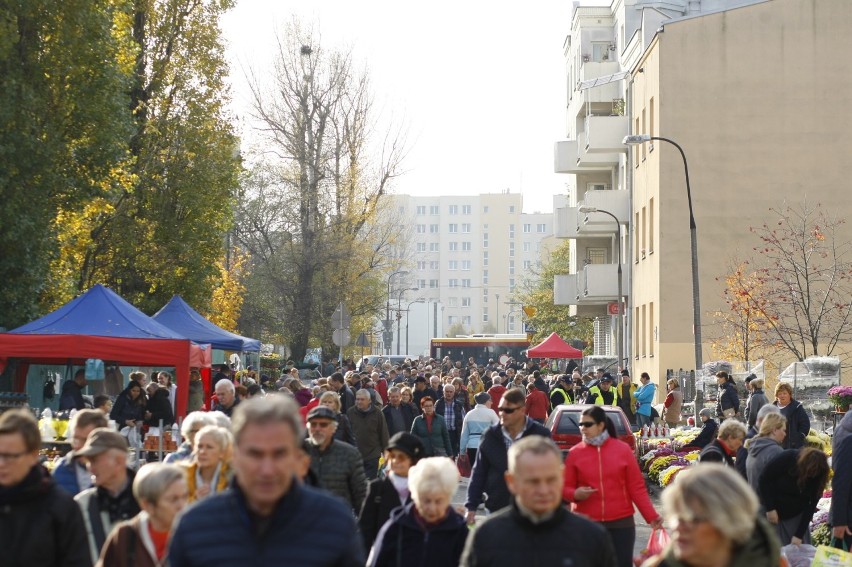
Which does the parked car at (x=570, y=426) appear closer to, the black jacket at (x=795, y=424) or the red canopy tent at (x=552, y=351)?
the black jacket at (x=795, y=424)

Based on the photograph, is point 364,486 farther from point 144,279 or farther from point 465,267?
point 465,267

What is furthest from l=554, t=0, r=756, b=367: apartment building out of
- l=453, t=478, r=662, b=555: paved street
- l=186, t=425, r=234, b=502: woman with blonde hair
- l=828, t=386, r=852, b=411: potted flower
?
l=186, t=425, r=234, b=502: woman with blonde hair

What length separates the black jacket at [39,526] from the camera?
577cm

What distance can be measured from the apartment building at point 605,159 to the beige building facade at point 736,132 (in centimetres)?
95

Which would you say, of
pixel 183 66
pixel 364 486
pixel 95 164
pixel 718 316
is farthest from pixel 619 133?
pixel 364 486

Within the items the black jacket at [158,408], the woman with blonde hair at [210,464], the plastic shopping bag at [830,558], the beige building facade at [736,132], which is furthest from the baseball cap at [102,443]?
the beige building facade at [736,132]

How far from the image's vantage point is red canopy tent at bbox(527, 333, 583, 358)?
5022 centimetres

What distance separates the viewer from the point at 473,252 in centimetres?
18975

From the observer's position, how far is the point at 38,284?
30688 mm

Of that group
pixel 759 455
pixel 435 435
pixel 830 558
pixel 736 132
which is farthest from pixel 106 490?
Answer: pixel 736 132

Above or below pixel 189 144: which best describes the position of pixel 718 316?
below

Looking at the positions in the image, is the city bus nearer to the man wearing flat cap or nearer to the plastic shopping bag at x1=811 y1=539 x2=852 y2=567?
the plastic shopping bag at x1=811 y1=539 x2=852 y2=567

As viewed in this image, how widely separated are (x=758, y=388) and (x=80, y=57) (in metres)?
17.0

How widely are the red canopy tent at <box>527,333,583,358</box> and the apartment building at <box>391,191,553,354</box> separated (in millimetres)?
134416
